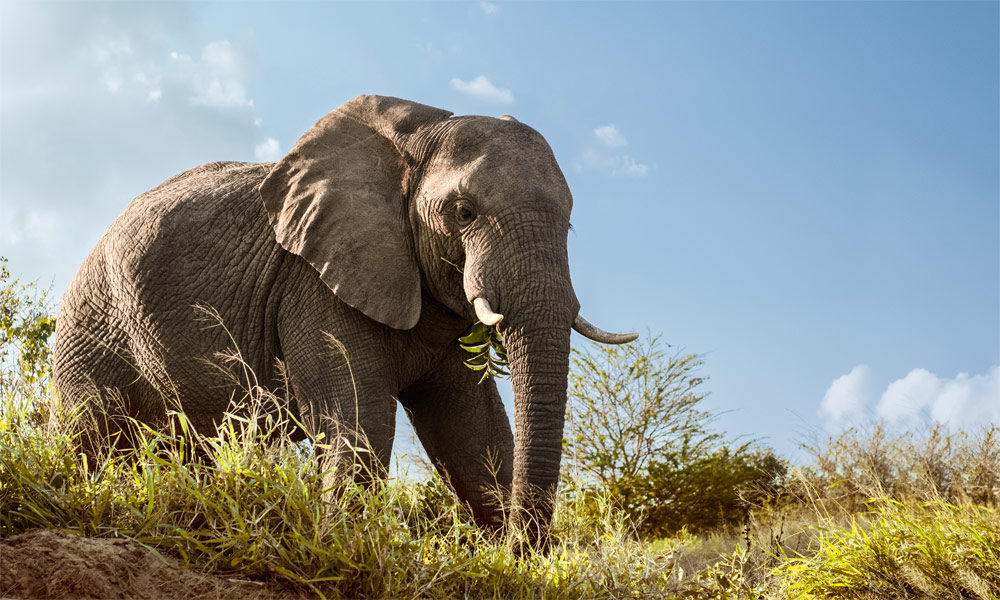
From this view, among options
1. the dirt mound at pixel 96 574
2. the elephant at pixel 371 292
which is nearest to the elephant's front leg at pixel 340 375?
the elephant at pixel 371 292

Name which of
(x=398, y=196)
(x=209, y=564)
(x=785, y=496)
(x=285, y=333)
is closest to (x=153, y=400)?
(x=285, y=333)

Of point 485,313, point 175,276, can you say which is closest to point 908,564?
point 485,313

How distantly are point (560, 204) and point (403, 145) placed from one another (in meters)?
1.42

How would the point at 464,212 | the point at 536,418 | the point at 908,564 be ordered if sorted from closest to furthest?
the point at 908,564
the point at 536,418
the point at 464,212

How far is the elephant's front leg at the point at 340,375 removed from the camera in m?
6.23

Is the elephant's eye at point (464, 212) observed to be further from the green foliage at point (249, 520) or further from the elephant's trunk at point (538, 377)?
the green foliage at point (249, 520)

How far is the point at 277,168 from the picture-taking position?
6.96 meters

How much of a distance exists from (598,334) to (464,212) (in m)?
1.36

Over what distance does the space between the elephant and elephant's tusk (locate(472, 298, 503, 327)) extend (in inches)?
0.9

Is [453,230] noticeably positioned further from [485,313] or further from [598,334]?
[598,334]

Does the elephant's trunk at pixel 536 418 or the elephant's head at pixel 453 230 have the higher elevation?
the elephant's head at pixel 453 230

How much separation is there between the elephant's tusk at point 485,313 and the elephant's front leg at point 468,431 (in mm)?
1273

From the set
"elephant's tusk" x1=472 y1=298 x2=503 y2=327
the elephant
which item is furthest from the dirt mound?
"elephant's tusk" x1=472 y1=298 x2=503 y2=327

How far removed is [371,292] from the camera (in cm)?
634
